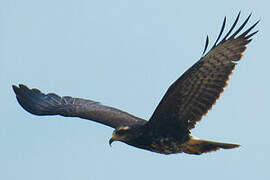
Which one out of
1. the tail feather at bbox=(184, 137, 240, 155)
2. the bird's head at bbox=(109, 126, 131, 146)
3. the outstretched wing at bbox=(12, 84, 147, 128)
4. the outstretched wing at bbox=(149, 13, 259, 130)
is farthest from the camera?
the outstretched wing at bbox=(12, 84, 147, 128)

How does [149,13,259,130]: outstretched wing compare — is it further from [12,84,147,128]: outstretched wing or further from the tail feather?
[12,84,147,128]: outstretched wing

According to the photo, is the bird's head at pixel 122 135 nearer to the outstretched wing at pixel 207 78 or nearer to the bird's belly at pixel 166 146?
the bird's belly at pixel 166 146

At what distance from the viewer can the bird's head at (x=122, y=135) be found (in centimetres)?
1063

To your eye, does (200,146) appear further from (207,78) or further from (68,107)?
(68,107)

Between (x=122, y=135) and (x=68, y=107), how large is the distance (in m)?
2.51

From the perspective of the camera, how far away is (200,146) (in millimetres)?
10523

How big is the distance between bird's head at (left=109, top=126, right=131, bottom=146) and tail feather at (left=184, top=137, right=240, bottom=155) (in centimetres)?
88

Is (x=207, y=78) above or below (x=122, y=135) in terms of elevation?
above

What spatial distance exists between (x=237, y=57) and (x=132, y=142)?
2.02 metres

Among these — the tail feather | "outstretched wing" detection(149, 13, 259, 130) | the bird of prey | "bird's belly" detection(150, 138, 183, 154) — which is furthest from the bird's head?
the tail feather

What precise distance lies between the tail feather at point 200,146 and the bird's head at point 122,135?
0.88 metres

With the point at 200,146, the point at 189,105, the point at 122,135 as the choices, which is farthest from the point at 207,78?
the point at 122,135

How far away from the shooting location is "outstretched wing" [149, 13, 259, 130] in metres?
9.89

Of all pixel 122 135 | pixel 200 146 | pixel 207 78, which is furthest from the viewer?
pixel 122 135
